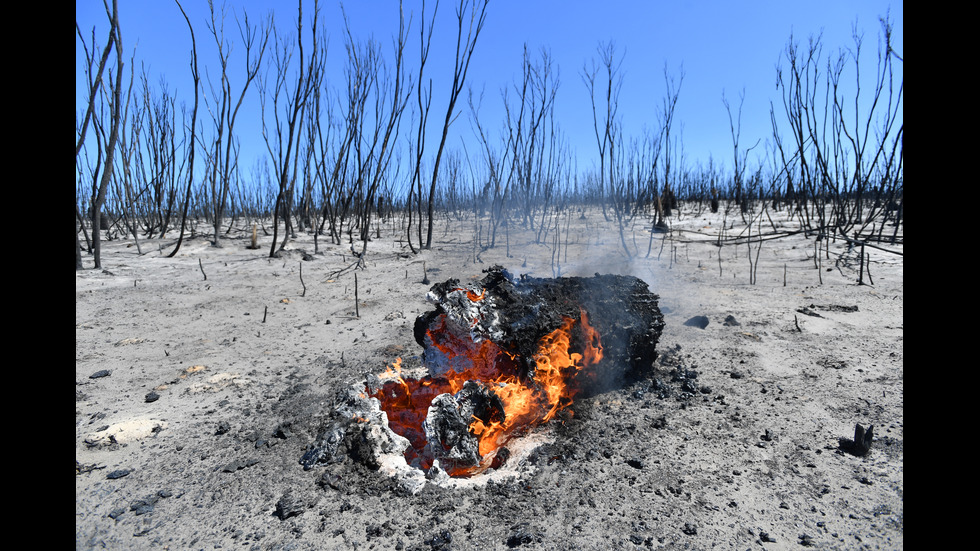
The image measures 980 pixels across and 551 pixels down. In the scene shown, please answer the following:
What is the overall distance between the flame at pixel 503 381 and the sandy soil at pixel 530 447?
13 centimetres

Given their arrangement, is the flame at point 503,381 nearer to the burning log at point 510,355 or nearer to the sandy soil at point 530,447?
the burning log at point 510,355

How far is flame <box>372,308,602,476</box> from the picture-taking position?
1.92 metres

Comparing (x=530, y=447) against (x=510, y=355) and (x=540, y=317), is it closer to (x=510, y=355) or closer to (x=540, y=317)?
(x=510, y=355)

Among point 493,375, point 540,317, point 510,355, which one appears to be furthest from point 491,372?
point 540,317

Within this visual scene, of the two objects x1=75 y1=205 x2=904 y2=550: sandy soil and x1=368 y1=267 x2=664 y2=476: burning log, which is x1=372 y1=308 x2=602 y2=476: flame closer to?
x1=368 y1=267 x2=664 y2=476: burning log

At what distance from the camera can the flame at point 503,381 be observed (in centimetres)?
192

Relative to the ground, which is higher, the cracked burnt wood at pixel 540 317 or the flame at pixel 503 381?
the cracked burnt wood at pixel 540 317

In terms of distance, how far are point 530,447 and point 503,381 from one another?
34 centimetres

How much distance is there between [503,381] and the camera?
2016mm

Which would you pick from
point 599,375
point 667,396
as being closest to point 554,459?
point 599,375

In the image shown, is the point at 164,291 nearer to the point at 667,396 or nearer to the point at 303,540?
the point at 303,540

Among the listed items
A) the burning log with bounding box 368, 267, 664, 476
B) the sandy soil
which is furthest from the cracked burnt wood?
the sandy soil

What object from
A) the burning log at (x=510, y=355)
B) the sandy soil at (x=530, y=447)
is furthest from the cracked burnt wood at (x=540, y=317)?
the sandy soil at (x=530, y=447)
